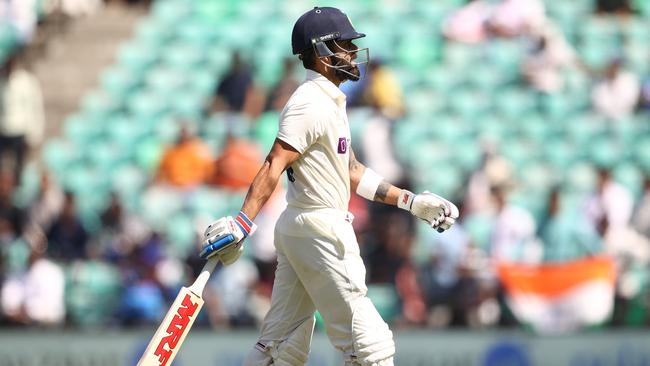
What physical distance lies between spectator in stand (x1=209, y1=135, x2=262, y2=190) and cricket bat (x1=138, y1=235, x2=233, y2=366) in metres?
6.05

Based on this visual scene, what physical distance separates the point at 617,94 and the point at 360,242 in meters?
3.81

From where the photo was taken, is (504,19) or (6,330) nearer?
(6,330)

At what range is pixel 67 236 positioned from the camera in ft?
37.0

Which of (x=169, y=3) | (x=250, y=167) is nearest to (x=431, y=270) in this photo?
(x=250, y=167)

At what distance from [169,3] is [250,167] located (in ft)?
12.8

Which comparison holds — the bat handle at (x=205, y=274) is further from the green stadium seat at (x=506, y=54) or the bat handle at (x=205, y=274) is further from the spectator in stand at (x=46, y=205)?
the green stadium seat at (x=506, y=54)

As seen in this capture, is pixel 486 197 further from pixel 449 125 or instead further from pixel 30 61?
pixel 30 61

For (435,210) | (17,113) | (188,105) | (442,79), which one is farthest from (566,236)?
(17,113)

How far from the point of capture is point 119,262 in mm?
10906

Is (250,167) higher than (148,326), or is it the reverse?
(250,167)

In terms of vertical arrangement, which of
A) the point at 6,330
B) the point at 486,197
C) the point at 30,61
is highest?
the point at 30,61

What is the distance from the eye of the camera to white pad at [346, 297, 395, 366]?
5.80 meters

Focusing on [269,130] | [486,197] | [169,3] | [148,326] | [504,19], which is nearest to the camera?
[148,326]

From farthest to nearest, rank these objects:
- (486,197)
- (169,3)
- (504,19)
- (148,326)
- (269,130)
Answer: (169,3) → (504,19) → (269,130) → (486,197) → (148,326)
